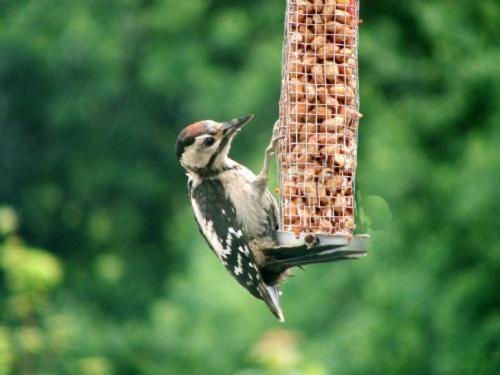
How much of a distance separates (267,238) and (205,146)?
1.70 feet

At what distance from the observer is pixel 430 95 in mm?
9000

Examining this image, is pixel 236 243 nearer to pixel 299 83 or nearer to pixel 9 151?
pixel 299 83

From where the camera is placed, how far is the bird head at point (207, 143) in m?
4.96

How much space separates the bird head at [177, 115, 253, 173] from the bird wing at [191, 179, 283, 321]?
109 mm

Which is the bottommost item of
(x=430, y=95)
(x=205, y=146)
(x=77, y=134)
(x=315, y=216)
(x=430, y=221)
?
(x=315, y=216)

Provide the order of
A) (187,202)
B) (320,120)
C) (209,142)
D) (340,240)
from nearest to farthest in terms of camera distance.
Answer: (340,240)
(320,120)
(209,142)
(187,202)

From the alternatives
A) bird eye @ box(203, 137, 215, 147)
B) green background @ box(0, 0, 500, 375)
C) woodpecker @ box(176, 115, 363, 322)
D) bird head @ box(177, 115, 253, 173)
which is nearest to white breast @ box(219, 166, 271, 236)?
woodpecker @ box(176, 115, 363, 322)

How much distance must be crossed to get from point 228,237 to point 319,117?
794 mm

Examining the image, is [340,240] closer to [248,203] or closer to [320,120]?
[320,120]

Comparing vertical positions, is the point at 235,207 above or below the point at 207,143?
below

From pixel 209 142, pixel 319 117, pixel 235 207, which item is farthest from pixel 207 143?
pixel 319 117

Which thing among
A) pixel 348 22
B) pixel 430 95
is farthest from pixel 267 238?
pixel 430 95

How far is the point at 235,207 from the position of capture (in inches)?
199

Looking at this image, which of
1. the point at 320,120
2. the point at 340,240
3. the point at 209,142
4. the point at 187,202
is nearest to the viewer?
the point at 340,240
